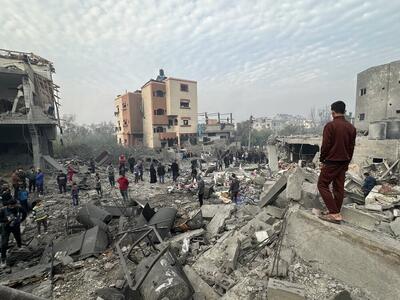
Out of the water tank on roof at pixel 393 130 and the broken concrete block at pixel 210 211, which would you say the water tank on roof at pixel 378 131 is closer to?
the water tank on roof at pixel 393 130

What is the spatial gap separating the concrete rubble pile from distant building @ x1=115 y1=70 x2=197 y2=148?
2513 cm

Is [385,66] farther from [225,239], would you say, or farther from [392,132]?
[225,239]

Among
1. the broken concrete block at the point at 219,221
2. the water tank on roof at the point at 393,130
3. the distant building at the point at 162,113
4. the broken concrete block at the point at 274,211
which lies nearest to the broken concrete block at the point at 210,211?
the broken concrete block at the point at 219,221

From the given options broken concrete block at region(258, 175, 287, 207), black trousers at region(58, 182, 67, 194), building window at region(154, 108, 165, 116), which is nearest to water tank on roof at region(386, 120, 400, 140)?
broken concrete block at region(258, 175, 287, 207)

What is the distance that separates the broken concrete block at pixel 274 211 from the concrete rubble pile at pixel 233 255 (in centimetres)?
3

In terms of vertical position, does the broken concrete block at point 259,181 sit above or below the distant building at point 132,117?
below

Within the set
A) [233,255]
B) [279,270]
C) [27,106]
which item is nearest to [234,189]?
[233,255]

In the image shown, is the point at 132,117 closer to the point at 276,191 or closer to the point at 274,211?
the point at 276,191

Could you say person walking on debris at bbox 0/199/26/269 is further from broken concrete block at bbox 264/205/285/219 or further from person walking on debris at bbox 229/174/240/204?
person walking on debris at bbox 229/174/240/204

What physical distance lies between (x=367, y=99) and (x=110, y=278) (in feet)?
83.6

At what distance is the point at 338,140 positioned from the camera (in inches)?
120

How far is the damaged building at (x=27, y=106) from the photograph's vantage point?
15.1 metres

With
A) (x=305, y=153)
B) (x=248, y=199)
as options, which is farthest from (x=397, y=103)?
(x=248, y=199)

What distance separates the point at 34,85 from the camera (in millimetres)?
17125
